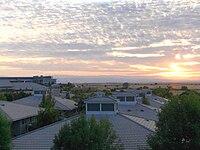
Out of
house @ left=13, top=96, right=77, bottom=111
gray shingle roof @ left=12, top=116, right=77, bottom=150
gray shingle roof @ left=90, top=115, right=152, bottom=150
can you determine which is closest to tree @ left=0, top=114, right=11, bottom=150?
gray shingle roof @ left=12, top=116, right=77, bottom=150

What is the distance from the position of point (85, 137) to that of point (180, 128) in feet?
18.0

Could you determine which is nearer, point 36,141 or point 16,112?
point 36,141

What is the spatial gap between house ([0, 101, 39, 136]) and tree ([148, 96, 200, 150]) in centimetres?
1977

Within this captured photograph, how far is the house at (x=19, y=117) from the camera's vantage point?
38.6m

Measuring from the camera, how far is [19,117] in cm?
3916

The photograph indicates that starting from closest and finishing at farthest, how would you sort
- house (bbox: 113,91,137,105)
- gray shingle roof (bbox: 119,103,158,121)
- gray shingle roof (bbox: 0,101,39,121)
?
gray shingle roof (bbox: 0,101,39,121) < gray shingle roof (bbox: 119,103,158,121) < house (bbox: 113,91,137,105)

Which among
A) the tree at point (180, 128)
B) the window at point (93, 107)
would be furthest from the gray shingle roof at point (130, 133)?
the tree at point (180, 128)

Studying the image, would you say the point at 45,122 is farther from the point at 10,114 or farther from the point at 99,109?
the point at 99,109

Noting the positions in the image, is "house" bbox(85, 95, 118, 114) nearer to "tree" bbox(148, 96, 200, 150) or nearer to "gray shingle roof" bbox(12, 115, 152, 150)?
"gray shingle roof" bbox(12, 115, 152, 150)

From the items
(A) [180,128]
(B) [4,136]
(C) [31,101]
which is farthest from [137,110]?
(B) [4,136]

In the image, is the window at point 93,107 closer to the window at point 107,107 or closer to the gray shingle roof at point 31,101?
the window at point 107,107

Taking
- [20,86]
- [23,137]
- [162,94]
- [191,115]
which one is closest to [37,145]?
[23,137]

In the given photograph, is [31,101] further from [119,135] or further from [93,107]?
[119,135]

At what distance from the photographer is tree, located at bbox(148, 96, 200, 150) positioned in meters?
20.9
